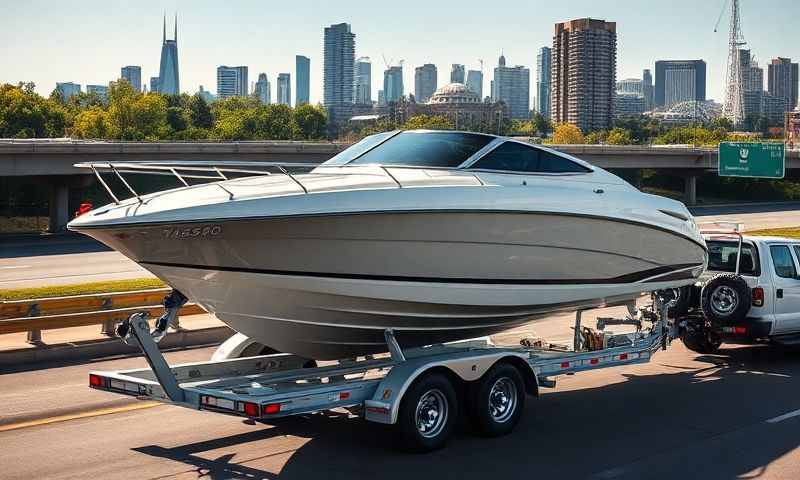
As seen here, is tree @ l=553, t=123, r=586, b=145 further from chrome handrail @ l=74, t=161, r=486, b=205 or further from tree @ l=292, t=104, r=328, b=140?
chrome handrail @ l=74, t=161, r=486, b=205

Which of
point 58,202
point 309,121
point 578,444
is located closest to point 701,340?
point 578,444

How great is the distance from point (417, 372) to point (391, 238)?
4.00 feet

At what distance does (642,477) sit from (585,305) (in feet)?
10.5

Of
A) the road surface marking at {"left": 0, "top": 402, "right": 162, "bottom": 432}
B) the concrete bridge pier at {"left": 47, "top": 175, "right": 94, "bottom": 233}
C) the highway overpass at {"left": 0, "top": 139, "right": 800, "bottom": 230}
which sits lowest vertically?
the road surface marking at {"left": 0, "top": 402, "right": 162, "bottom": 432}

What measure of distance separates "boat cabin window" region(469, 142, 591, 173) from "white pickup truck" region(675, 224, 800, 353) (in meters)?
2.94

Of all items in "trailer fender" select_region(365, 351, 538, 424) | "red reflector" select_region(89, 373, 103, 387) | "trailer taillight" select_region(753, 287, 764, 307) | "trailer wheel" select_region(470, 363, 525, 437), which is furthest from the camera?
"trailer taillight" select_region(753, 287, 764, 307)

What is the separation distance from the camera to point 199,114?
401ft

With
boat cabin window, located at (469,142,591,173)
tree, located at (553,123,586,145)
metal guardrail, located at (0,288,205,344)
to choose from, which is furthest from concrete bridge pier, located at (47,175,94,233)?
tree, located at (553,123,586,145)

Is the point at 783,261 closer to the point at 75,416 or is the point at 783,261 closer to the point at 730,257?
the point at 730,257

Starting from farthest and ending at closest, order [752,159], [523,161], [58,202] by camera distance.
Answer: [752,159]
[58,202]
[523,161]

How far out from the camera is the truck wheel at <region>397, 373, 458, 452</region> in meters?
8.77

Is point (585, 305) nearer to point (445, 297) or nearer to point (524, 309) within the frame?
point (524, 309)

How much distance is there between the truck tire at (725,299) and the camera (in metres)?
12.4

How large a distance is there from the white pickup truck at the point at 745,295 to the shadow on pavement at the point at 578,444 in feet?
2.98
